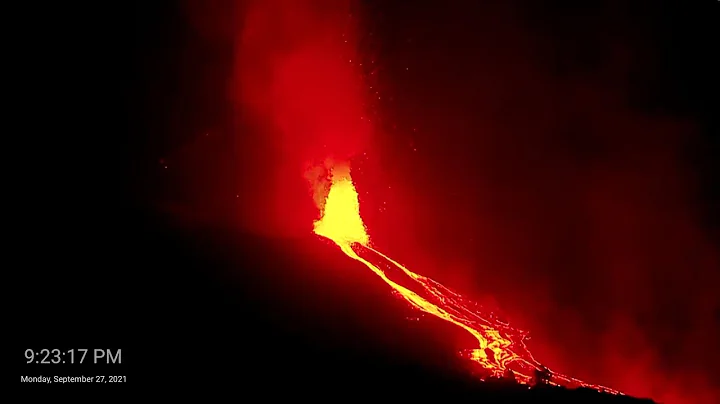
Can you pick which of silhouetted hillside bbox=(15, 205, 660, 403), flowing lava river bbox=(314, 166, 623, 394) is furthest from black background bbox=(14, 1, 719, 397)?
flowing lava river bbox=(314, 166, 623, 394)

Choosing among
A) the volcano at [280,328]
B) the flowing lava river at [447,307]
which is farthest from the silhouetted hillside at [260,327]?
the flowing lava river at [447,307]

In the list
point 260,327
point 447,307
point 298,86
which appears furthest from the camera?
point 298,86

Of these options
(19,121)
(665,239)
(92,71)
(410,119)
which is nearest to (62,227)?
(19,121)

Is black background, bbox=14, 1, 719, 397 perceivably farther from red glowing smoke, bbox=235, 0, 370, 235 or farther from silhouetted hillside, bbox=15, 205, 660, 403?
red glowing smoke, bbox=235, 0, 370, 235

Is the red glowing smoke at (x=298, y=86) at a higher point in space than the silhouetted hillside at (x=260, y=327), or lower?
higher

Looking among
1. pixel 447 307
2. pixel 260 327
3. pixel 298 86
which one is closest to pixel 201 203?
pixel 298 86

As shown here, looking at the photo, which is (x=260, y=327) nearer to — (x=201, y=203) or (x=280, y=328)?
(x=280, y=328)

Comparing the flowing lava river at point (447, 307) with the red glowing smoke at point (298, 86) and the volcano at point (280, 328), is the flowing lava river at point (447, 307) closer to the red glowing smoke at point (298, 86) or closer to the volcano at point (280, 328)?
the volcano at point (280, 328)

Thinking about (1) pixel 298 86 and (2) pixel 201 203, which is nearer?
(2) pixel 201 203
